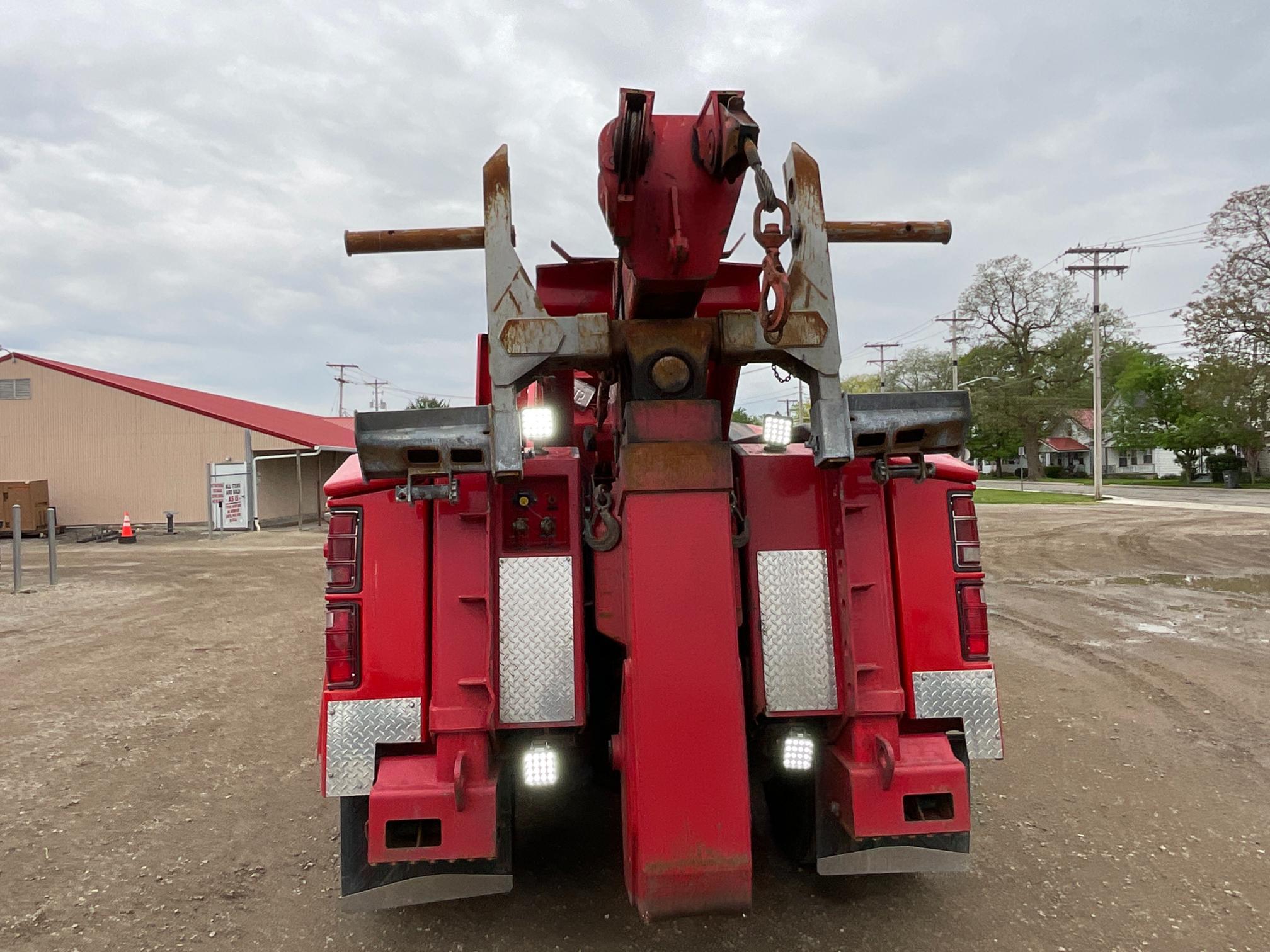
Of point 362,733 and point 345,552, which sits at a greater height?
point 345,552

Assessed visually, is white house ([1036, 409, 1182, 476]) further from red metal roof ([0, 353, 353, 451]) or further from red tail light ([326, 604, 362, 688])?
red tail light ([326, 604, 362, 688])

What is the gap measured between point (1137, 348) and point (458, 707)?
221 feet

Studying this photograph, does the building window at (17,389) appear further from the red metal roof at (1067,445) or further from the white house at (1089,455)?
the red metal roof at (1067,445)

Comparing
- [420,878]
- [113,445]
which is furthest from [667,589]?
[113,445]

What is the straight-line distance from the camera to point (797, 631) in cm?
257

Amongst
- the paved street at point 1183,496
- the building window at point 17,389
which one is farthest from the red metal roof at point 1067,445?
the building window at point 17,389

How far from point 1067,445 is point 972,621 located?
8537 centimetres

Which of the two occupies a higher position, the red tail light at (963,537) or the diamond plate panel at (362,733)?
the red tail light at (963,537)

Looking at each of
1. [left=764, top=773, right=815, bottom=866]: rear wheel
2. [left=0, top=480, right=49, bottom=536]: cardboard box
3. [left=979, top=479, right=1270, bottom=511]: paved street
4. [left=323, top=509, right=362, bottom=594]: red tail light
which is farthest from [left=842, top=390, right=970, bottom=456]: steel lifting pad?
[left=0, top=480, right=49, bottom=536]: cardboard box

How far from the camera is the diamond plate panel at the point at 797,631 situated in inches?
99.7

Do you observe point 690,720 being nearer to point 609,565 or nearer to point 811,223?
point 609,565

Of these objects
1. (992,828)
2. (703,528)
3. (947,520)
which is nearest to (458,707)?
(703,528)

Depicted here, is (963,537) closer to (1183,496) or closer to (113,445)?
(113,445)

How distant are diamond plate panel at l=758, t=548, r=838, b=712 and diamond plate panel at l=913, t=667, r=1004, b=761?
0.33 metres
